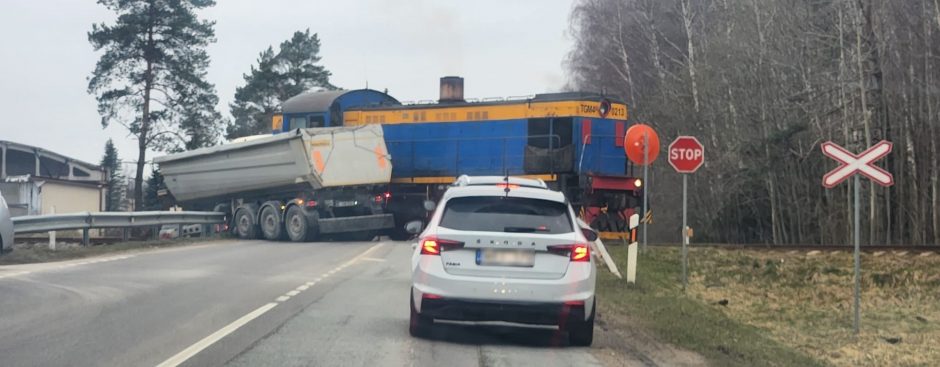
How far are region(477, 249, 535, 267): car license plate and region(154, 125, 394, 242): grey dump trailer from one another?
64.7ft

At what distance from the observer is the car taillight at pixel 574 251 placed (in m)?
9.94

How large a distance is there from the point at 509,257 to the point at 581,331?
3.82 feet

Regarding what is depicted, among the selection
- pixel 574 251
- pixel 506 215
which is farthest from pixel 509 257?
pixel 574 251

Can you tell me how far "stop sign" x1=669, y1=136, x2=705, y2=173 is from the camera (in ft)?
58.9

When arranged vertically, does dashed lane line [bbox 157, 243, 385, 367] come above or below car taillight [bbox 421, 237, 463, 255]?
below

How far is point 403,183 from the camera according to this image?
3325 cm

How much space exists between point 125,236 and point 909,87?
22404mm

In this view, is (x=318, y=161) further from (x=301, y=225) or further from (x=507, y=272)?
(x=507, y=272)

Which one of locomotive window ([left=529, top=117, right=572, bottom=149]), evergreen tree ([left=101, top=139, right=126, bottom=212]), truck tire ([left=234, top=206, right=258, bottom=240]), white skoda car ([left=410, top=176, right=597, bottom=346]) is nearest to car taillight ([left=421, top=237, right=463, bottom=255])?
white skoda car ([left=410, top=176, right=597, bottom=346])

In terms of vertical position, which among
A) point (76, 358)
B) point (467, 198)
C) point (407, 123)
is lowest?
point (76, 358)

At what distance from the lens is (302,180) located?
2953 cm

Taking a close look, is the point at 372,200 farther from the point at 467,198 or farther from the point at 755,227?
the point at 467,198

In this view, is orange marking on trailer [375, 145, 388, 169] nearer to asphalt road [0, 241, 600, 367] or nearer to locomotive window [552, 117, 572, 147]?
locomotive window [552, 117, 572, 147]

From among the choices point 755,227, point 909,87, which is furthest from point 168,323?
point 755,227
